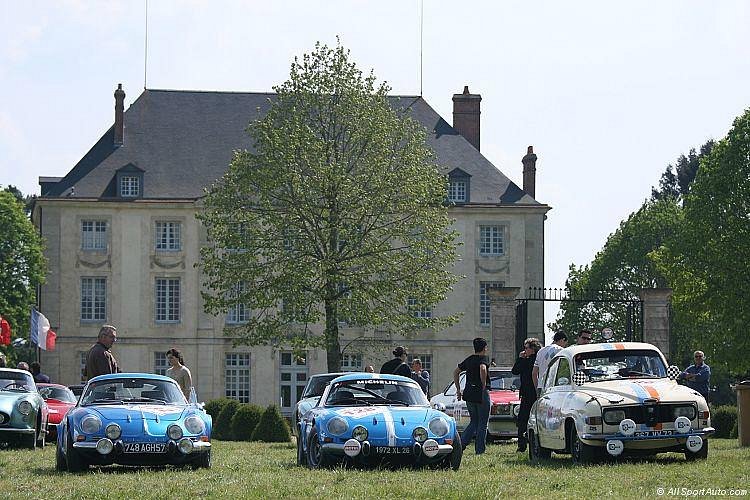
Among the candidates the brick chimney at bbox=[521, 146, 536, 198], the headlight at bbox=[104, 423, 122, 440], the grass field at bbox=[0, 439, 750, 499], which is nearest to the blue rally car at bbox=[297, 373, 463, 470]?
the grass field at bbox=[0, 439, 750, 499]

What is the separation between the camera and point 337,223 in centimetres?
4575

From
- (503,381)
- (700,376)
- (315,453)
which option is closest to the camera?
(315,453)

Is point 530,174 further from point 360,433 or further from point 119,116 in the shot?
point 360,433

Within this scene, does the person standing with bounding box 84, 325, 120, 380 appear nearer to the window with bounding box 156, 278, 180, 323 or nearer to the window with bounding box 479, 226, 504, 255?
the window with bounding box 156, 278, 180, 323

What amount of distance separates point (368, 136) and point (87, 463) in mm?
29521

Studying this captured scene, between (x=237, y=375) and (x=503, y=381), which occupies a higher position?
(x=503, y=381)

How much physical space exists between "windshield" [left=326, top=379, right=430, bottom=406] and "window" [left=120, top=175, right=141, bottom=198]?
48988 mm

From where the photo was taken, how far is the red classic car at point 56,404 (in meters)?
27.3

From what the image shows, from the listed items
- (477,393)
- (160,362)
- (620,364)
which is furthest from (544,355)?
(160,362)

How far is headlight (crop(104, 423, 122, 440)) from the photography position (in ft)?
58.4

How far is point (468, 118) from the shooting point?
2844 inches

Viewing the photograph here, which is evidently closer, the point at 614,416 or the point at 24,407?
the point at 614,416

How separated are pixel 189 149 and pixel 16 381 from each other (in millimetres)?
45543

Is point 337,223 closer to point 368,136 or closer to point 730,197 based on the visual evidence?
point 368,136
